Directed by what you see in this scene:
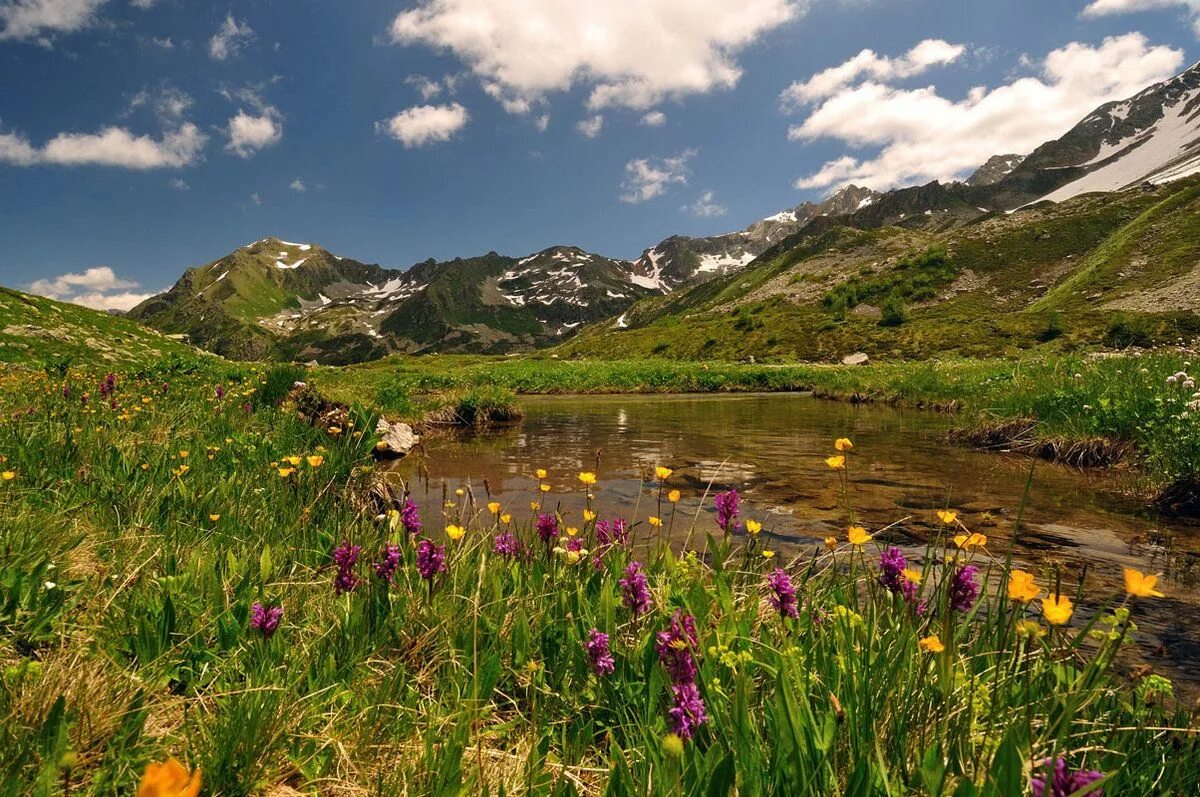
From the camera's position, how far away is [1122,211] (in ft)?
367

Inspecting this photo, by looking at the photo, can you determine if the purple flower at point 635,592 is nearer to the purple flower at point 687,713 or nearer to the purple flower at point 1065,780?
the purple flower at point 687,713

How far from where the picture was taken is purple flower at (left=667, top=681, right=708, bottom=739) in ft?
6.55

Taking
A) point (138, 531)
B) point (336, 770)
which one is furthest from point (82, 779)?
point (138, 531)

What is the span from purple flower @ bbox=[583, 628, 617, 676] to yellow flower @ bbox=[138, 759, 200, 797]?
1.83m

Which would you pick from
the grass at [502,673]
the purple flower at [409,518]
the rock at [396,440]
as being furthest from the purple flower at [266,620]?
the rock at [396,440]

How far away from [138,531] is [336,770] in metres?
2.86

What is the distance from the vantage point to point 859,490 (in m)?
8.61

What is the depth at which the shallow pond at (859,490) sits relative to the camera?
5.15m

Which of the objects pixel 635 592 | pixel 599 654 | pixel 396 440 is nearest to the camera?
pixel 599 654

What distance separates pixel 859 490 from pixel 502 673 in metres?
7.17

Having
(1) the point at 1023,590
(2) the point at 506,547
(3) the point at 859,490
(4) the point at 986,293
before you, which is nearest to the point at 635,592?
(2) the point at 506,547

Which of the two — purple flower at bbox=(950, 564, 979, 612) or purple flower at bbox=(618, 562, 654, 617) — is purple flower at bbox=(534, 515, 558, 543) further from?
purple flower at bbox=(950, 564, 979, 612)

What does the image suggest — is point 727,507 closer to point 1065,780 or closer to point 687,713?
point 687,713

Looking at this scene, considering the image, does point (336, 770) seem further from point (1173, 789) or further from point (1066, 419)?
point (1066, 419)
